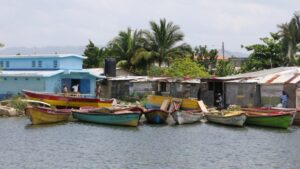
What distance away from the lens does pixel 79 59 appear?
51.2 m

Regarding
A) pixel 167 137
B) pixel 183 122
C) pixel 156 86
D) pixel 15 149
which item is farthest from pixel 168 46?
pixel 15 149

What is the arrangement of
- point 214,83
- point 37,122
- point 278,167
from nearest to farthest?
point 278,167 < point 37,122 < point 214,83

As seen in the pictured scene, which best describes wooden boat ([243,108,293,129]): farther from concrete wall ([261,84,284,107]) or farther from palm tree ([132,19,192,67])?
palm tree ([132,19,192,67])

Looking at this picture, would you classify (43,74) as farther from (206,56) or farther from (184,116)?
(206,56)

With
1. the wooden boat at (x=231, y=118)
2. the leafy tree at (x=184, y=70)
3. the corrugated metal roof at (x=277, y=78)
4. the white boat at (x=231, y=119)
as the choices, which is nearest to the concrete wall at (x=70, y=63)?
the leafy tree at (x=184, y=70)

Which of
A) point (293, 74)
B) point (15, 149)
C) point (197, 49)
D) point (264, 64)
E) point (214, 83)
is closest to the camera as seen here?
point (15, 149)

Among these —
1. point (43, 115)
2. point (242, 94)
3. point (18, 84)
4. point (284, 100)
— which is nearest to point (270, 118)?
point (284, 100)

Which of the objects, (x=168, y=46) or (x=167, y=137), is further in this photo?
(x=168, y=46)

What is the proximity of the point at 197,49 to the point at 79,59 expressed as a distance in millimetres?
32361

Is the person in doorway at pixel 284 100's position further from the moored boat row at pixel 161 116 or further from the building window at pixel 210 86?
the building window at pixel 210 86

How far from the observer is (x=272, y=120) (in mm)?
34969

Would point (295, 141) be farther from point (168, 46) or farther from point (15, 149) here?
point (168, 46)

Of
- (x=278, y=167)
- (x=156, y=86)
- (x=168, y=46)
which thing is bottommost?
(x=278, y=167)

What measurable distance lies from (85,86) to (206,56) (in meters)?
32.4
